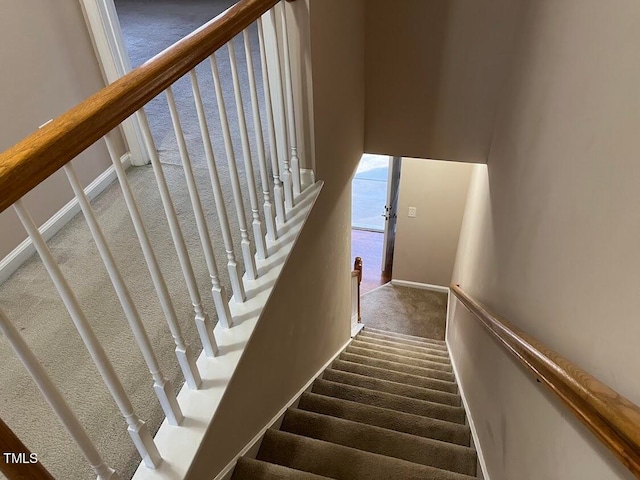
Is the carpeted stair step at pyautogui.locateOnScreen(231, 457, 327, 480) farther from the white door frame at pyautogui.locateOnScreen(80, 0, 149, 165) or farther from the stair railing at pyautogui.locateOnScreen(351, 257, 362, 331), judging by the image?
the stair railing at pyautogui.locateOnScreen(351, 257, 362, 331)

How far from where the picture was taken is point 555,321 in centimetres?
144

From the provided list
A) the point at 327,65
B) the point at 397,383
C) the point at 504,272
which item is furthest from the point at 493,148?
the point at 397,383

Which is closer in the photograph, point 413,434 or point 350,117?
point 413,434

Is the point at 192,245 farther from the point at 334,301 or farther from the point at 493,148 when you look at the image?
the point at 493,148

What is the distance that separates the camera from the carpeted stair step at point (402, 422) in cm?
245

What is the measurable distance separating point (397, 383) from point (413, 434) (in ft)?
2.41

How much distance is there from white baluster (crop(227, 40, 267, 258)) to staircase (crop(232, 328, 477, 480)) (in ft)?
2.70

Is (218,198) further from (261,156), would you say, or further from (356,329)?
(356,329)

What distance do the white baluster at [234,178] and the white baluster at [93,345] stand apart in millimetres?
628

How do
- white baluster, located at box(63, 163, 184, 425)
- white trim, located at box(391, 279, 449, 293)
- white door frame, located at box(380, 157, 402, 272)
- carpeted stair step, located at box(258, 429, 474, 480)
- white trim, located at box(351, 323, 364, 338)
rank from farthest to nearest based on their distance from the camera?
white trim, located at box(391, 279, 449, 293)
white door frame, located at box(380, 157, 402, 272)
white trim, located at box(351, 323, 364, 338)
carpeted stair step, located at box(258, 429, 474, 480)
white baluster, located at box(63, 163, 184, 425)

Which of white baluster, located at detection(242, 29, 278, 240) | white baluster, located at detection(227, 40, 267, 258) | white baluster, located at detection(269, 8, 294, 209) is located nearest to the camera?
white baluster, located at detection(227, 40, 267, 258)

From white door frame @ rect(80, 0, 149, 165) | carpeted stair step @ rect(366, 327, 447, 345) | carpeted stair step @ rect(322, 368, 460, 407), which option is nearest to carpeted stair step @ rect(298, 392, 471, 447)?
carpeted stair step @ rect(322, 368, 460, 407)

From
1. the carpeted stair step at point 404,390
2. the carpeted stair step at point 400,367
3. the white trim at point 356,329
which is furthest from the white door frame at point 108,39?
the white trim at point 356,329

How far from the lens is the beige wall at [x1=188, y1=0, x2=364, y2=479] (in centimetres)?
175
